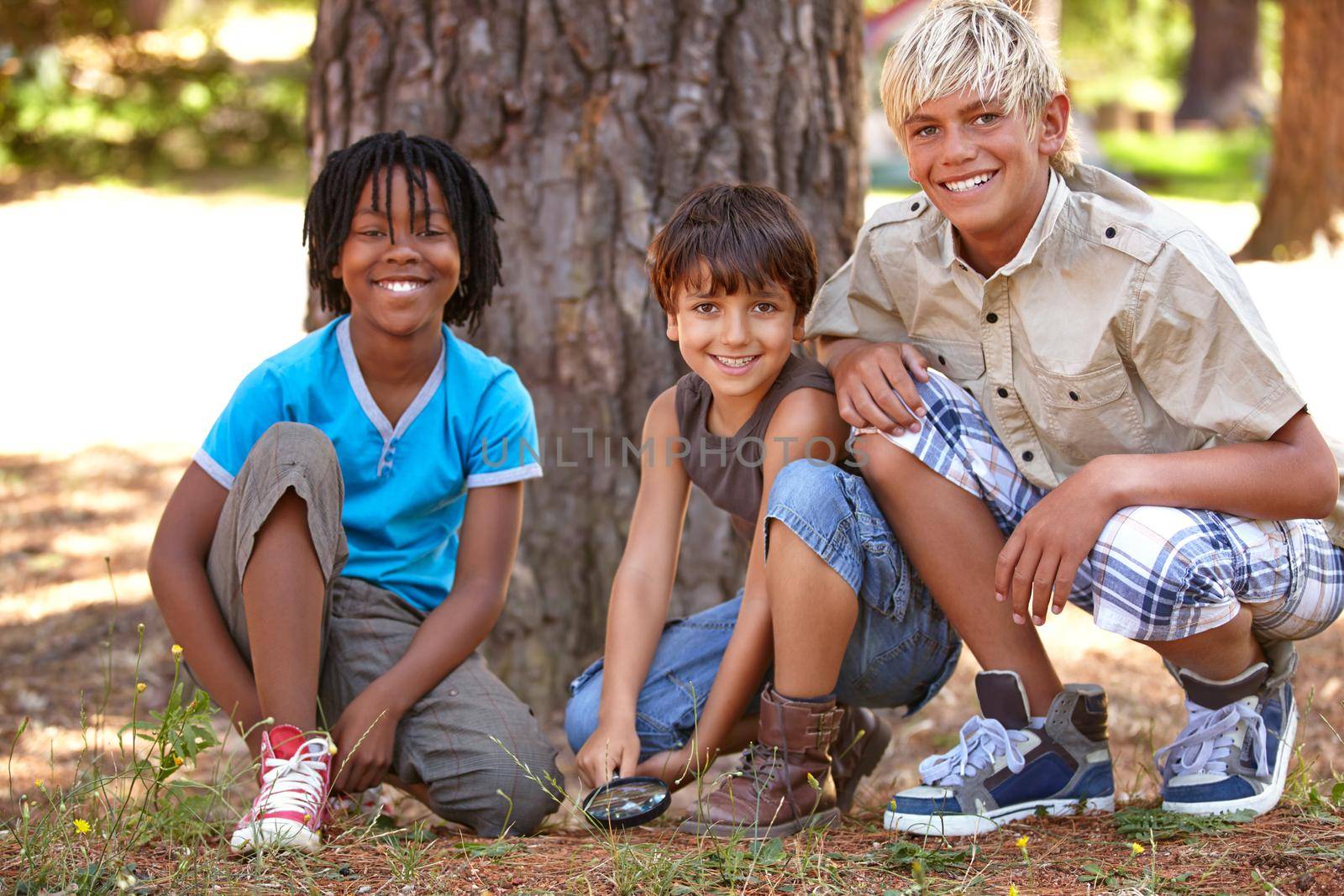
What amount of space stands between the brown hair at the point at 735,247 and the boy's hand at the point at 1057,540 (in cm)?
63

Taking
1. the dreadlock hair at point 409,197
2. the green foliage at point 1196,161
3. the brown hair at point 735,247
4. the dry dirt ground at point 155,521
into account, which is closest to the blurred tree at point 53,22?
the dry dirt ground at point 155,521

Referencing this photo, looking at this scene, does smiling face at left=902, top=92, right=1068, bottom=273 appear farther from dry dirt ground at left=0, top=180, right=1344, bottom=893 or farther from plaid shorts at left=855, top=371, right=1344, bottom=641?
dry dirt ground at left=0, top=180, right=1344, bottom=893

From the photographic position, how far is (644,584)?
8.34ft

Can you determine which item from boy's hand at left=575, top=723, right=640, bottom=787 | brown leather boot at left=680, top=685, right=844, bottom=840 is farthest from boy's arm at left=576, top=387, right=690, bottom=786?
brown leather boot at left=680, top=685, right=844, bottom=840

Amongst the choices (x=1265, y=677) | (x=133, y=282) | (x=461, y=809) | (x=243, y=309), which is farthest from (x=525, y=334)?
(x=133, y=282)

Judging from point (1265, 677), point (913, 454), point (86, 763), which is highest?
point (913, 454)

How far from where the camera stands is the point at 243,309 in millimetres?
7969

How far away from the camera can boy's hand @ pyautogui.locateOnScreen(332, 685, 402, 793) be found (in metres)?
2.39

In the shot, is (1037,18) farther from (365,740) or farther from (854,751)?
(365,740)

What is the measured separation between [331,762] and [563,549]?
1.04 metres

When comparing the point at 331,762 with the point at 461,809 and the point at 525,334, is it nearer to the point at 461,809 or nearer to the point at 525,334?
the point at 461,809

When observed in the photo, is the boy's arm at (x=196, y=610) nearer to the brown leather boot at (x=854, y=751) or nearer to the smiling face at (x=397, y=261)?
the smiling face at (x=397, y=261)

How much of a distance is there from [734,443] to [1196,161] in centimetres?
1594

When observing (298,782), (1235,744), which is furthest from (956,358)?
(298,782)
